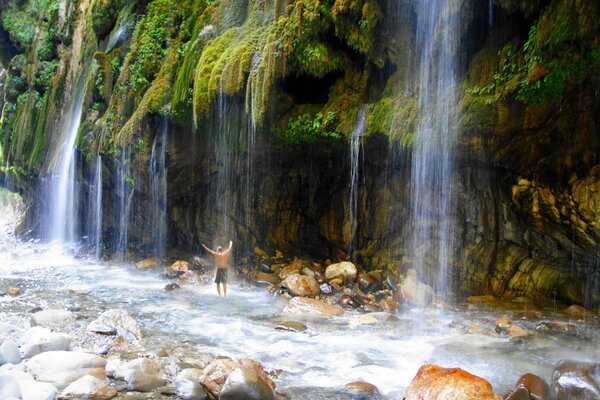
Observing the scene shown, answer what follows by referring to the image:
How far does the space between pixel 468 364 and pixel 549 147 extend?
4.67m

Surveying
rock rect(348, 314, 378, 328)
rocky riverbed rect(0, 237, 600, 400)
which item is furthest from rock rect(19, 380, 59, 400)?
rock rect(348, 314, 378, 328)

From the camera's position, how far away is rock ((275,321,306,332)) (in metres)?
8.37

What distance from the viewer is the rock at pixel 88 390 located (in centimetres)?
557

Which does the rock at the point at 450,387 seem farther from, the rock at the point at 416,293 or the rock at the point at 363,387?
the rock at the point at 416,293

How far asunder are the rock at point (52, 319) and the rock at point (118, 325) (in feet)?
2.13

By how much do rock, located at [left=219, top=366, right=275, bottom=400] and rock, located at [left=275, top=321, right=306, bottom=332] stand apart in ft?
9.43

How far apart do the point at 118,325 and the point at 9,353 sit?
187cm

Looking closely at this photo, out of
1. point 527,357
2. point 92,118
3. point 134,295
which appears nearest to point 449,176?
point 527,357

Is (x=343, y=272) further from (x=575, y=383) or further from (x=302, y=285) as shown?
(x=575, y=383)

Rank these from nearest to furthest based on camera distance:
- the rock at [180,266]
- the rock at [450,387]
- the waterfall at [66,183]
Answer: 1. the rock at [450,387]
2. the rock at [180,266]
3. the waterfall at [66,183]

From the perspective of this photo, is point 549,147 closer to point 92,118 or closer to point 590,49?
point 590,49

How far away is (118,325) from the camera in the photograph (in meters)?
8.16

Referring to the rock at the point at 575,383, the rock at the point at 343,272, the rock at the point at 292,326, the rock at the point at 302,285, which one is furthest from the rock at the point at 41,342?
the rock at the point at 575,383

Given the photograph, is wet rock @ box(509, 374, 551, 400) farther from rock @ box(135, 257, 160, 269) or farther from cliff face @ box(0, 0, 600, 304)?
rock @ box(135, 257, 160, 269)
